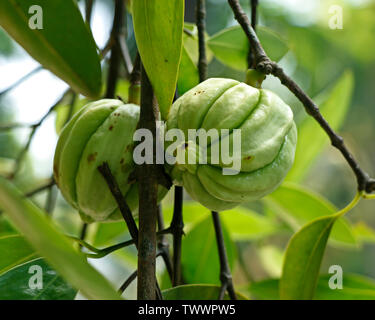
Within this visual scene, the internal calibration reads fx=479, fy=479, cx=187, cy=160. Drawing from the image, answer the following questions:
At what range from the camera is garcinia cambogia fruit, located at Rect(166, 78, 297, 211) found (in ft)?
1.58

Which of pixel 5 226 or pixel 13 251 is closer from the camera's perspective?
pixel 13 251

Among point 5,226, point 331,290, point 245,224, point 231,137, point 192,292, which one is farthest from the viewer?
point 245,224

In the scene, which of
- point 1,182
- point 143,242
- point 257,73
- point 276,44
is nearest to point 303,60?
point 276,44

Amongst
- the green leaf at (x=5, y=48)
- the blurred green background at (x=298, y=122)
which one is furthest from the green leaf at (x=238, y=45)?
the green leaf at (x=5, y=48)

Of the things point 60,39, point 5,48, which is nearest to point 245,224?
point 60,39

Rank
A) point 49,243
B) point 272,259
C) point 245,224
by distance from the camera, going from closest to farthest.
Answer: point 49,243 → point 245,224 → point 272,259

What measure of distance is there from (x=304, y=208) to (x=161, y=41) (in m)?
0.54

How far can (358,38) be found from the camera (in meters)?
2.53

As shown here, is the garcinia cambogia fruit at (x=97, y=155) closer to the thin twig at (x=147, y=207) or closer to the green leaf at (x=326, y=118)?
the thin twig at (x=147, y=207)

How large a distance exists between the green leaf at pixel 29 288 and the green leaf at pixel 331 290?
390 mm

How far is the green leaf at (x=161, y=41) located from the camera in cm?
48

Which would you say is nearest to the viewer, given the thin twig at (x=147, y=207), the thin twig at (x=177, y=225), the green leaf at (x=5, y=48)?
the thin twig at (x=147, y=207)

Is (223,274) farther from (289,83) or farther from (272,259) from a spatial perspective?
(272,259)

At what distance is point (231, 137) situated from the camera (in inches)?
18.8
